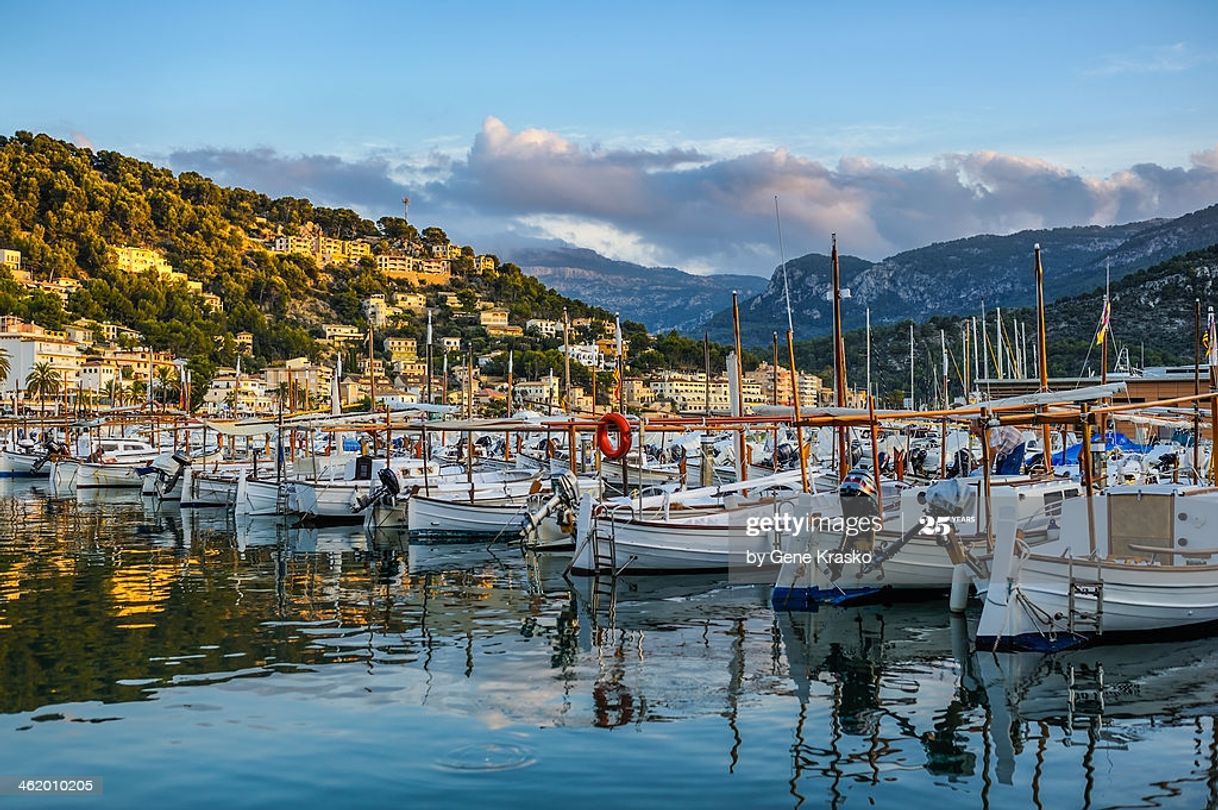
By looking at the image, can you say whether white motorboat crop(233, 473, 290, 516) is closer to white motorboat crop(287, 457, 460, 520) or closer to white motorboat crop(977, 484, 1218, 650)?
white motorboat crop(287, 457, 460, 520)

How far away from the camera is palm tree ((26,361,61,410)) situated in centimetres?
11462

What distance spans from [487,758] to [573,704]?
2188 mm

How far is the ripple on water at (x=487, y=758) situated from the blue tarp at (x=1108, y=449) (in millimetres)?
22810

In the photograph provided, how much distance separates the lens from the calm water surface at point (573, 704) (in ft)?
36.4

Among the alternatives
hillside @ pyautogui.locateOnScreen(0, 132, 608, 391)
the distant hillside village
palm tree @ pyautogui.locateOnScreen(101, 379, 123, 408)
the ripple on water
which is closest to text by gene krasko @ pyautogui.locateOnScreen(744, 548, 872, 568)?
the ripple on water

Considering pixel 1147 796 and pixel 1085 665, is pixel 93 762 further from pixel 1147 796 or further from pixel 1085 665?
pixel 1085 665

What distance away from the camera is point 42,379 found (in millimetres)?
111250

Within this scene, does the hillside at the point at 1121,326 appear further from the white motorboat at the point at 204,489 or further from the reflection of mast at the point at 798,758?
the reflection of mast at the point at 798,758

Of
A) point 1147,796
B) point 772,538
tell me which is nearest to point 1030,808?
point 1147,796

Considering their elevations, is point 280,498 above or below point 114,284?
below

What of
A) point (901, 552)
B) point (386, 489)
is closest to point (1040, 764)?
point (901, 552)

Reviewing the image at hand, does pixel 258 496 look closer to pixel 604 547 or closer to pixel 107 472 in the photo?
pixel 107 472

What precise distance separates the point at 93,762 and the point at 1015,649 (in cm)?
1095

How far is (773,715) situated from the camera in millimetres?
13391
